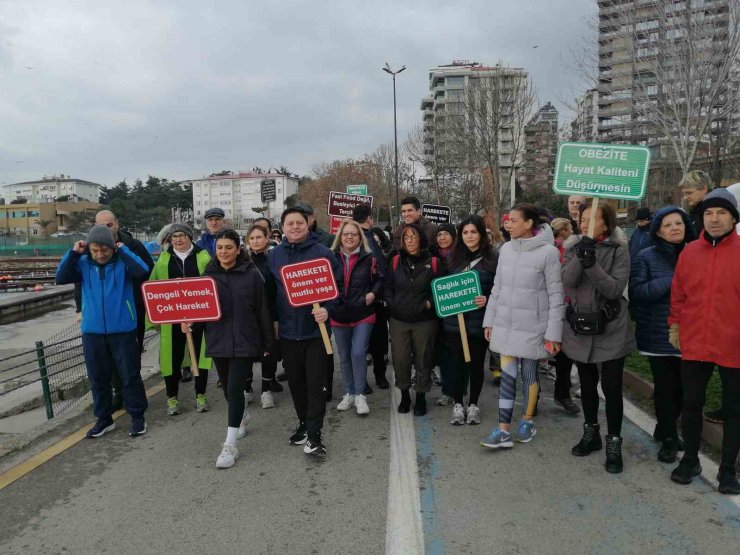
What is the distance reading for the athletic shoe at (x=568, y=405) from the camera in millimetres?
5359

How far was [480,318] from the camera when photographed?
5.15m

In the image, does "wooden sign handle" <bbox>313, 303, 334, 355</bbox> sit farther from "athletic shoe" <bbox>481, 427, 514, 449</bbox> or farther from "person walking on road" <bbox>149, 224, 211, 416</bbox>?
"person walking on road" <bbox>149, 224, 211, 416</bbox>

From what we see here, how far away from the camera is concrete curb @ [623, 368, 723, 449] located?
4.29 meters

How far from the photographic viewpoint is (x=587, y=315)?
160 inches

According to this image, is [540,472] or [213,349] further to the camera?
[213,349]

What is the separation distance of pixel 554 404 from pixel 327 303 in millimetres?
2743

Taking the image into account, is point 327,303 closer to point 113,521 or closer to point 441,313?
point 441,313

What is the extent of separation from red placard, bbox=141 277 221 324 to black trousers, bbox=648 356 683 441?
360 cm

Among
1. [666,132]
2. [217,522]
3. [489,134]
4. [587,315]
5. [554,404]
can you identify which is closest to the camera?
[217,522]

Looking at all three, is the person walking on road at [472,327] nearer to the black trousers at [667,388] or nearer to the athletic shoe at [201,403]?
the black trousers at [667,388]

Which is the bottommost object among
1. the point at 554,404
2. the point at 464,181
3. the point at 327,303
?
the point at 554,404

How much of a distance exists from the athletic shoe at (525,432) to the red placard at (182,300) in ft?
9.21

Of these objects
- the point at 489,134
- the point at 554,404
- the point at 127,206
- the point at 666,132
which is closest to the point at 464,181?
the point at 489,134

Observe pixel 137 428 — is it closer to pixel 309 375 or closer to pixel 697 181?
pixel 309 375
